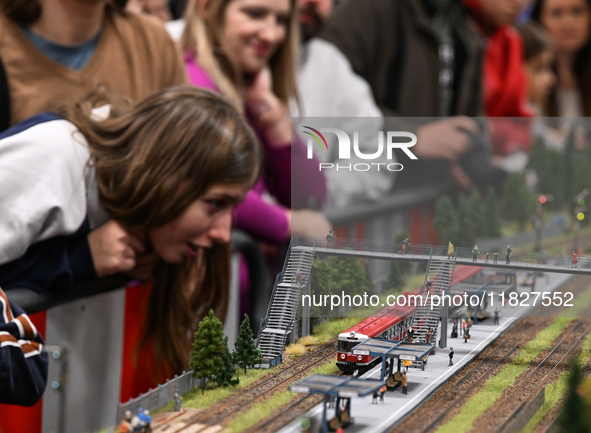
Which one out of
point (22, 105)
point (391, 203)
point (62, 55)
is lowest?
point (391, 203)

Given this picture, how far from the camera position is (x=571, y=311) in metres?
1.43

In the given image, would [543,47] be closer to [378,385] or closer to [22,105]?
[22,105]

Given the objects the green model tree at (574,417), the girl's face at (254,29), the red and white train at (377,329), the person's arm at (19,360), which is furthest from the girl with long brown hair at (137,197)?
the girl's face at (254,29)

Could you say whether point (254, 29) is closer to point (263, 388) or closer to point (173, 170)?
point (173, 170)

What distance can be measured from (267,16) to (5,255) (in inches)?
63.1

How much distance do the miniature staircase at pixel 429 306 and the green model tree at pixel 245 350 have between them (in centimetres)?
29

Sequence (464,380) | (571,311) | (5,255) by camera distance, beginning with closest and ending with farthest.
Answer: (464,380) → (571,311) → (5,255)

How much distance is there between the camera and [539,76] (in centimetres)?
456

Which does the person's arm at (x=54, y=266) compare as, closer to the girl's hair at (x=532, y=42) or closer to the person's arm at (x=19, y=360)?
the person's arm at (x=19, y=360)

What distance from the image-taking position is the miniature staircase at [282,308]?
1386 millimetres

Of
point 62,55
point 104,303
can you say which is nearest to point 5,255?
point 104,303

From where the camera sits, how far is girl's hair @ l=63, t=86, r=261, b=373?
5.82 feet

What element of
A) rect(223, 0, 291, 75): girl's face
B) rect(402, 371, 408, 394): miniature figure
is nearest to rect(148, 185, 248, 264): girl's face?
rect(402, 371, 408, 394): miniature figure

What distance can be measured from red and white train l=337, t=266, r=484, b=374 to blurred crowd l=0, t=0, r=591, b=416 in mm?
229
